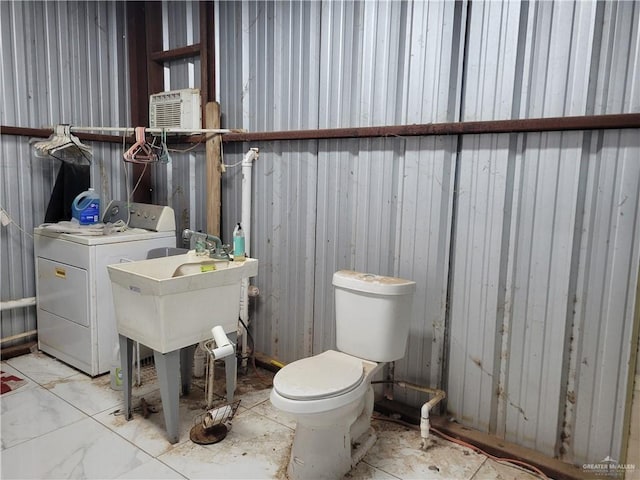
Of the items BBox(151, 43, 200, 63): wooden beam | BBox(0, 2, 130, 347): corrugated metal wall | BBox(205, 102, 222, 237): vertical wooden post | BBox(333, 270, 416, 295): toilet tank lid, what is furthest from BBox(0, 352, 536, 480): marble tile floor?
BBox(151, 43, 200, 63): wooden beam

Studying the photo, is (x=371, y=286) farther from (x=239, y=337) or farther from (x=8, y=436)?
(x=8, y=436)

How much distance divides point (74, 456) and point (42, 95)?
8.06 ft

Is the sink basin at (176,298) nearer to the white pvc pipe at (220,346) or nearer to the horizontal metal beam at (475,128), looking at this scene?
the white pvc pipe at (220,346)

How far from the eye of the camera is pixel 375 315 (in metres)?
2.17

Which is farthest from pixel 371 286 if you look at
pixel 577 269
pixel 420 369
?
pixel 577 269

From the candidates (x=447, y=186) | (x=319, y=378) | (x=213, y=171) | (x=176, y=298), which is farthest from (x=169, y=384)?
(x=447, y=186)

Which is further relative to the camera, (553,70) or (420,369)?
(420,369)

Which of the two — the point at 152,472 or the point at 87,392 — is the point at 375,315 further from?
the point at 87,392

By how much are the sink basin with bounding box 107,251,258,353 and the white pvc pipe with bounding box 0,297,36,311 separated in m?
1.36

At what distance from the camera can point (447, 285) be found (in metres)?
2.31

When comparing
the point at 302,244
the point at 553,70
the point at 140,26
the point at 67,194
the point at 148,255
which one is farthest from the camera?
the point at 140,26

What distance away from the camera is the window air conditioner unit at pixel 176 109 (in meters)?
3.13

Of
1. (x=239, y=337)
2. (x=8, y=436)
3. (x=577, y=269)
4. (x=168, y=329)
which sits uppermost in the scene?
(x=577, y=269)

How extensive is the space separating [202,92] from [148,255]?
1191 millimetres
